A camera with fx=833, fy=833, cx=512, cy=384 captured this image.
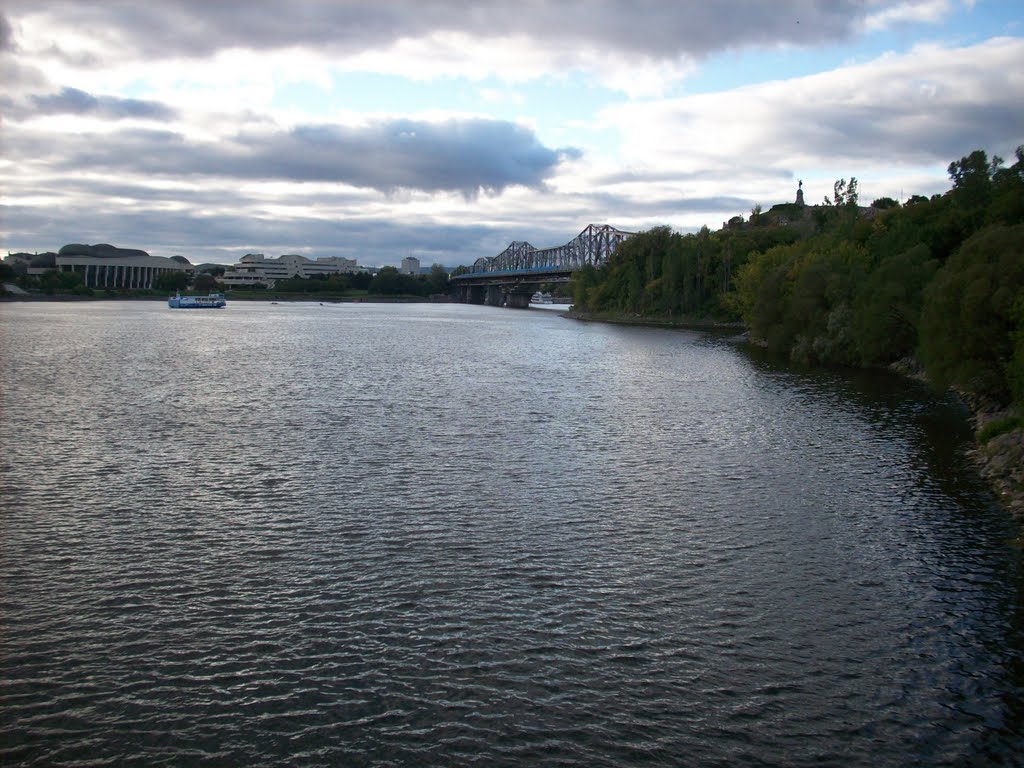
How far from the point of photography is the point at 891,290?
174 feet

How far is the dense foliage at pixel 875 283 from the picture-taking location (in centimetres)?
3359

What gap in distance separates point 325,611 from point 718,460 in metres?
16.3

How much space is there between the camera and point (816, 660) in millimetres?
13203

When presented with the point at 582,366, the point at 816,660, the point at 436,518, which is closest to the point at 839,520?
the point at 816,660

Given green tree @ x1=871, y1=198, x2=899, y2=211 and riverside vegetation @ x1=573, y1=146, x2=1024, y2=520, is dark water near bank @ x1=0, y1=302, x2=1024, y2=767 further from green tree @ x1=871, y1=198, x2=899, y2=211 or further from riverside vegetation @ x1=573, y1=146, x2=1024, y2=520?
green tree @ x1=871, y1=198, x2=899, y2=211

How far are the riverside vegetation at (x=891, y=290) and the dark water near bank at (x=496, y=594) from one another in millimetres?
3686

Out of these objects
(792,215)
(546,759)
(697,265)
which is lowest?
(546,759)

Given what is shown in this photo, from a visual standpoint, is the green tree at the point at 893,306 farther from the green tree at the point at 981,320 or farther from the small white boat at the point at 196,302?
the small white boat at the point at 196,302

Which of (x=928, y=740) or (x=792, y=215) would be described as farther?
(x=792, y=215)

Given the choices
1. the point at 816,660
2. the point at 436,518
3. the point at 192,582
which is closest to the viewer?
the point at 816,660

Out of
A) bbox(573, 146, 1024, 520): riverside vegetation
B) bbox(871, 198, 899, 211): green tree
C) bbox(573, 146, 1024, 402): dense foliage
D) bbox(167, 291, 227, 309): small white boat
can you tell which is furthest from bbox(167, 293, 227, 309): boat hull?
bbox(871, 198, 899, 211): green tree

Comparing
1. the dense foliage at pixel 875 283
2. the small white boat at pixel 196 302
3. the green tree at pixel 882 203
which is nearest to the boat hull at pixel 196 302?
the small white boat at pixel 196 302

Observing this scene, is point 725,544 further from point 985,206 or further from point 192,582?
point 985,206

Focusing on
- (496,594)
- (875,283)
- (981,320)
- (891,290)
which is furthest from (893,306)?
(496,594)
